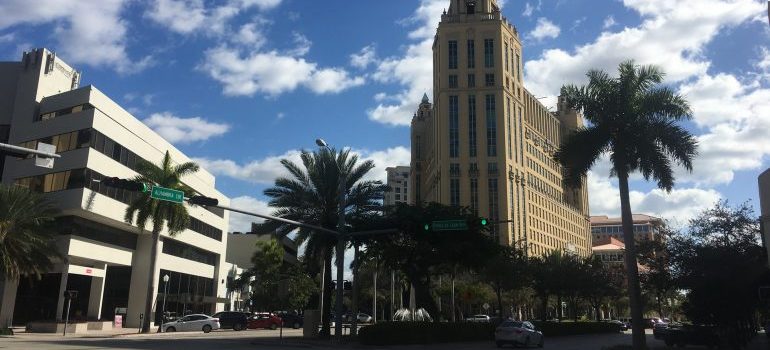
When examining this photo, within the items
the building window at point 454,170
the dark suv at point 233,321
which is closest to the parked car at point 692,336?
the dark suv at point 233,321

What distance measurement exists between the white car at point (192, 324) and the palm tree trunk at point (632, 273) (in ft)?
99.9

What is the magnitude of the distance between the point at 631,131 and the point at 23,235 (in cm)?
3191

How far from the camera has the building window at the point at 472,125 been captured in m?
123

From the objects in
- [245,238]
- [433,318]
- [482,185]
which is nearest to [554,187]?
[482,185]

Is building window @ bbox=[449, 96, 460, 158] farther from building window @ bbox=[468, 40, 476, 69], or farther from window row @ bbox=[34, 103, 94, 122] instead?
window row @ bbox=[34, 103, 94, 122]

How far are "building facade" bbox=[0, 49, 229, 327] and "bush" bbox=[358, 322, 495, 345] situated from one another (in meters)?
22.6

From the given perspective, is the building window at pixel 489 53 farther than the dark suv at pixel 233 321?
Yes

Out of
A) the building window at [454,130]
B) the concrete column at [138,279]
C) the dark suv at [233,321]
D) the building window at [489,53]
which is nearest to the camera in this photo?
the dark suv at [233,321]

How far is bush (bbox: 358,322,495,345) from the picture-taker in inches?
1145

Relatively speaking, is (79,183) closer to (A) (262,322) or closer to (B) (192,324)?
(B) (192,324)

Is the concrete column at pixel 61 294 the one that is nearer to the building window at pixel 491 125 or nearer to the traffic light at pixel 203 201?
the traffic light at pixel 203 201

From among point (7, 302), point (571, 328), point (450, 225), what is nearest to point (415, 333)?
point (450, 225)

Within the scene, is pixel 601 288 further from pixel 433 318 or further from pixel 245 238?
pixel 245 238

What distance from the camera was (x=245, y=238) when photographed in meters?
102
